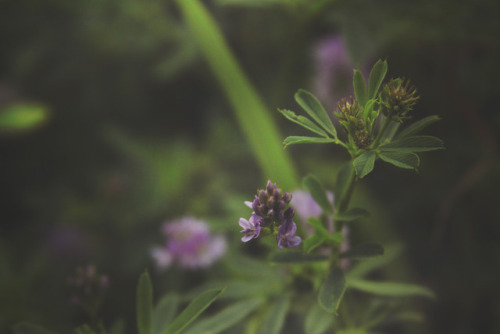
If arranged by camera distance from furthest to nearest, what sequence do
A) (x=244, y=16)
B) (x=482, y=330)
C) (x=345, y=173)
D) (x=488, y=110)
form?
(x=244, y=16) → (x=488, y=110) → (x=482, y=330) → (x=345, y=173)

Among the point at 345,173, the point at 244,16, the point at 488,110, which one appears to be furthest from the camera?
the point at 244,16

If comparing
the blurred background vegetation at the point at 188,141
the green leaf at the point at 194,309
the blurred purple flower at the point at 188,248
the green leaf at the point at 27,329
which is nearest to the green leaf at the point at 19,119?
the blurred background vegetation at the point at 188,141

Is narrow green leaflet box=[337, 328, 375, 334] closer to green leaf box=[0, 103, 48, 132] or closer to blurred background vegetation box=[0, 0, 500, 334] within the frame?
blurred background vegetation box=[0, 0, 500, 334]

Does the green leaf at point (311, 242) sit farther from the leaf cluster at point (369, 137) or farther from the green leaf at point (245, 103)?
the green leaf at point (245, 103)

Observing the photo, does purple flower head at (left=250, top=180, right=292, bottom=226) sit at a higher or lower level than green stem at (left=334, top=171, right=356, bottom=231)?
lower

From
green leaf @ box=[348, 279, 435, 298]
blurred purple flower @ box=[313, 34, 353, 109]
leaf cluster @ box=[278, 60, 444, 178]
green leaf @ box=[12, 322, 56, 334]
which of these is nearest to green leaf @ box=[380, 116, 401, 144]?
leaf cluster @ box=[278, 60, 444, 178]

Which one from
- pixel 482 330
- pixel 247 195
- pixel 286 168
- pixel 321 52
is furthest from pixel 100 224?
pixel 482 330

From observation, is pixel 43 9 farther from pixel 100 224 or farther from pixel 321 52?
pixel 321 52
